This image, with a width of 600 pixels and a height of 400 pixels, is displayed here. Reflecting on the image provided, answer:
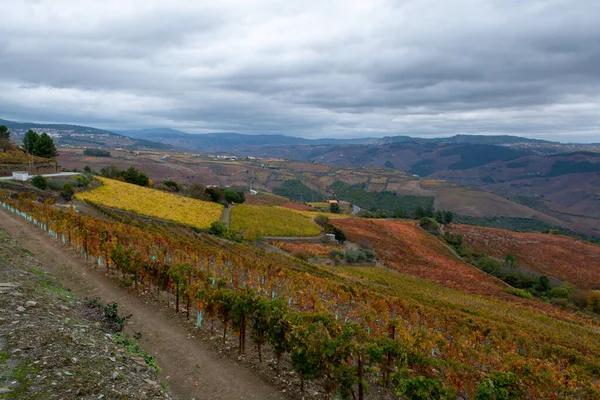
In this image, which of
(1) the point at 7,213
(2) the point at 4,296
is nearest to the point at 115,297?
(2) the point at 4,296

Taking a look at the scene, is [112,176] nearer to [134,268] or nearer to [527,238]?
[134,268]

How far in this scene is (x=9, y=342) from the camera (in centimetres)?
752

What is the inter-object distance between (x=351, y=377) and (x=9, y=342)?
751 centimetres

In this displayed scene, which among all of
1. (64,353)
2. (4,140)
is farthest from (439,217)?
(4,140)

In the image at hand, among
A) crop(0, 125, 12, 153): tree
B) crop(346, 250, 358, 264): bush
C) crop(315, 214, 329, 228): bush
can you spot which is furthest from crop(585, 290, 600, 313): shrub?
crop(0, 125, 12, 153): tree

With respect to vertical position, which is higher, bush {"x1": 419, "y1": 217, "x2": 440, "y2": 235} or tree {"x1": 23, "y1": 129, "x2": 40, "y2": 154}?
tree {"x1": 23, "y1": 129, "x2": 40, "y2": 154}

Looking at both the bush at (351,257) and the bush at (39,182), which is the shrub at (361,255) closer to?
the bush at (351,257)

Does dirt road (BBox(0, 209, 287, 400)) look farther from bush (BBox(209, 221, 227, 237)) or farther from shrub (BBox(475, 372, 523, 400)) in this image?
bush (BBox(209, 221, 227, 237))

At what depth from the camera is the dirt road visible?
897cm

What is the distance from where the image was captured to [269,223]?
177 feet

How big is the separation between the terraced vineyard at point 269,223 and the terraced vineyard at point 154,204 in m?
3.39

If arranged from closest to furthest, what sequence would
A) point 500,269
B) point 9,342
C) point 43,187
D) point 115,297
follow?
point 9,342 < point 115,297 < point 43,187 < point 500,269

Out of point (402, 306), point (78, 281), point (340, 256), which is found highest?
point (78, 281)

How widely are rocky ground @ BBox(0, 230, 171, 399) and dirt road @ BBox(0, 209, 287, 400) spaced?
939 millimetres
